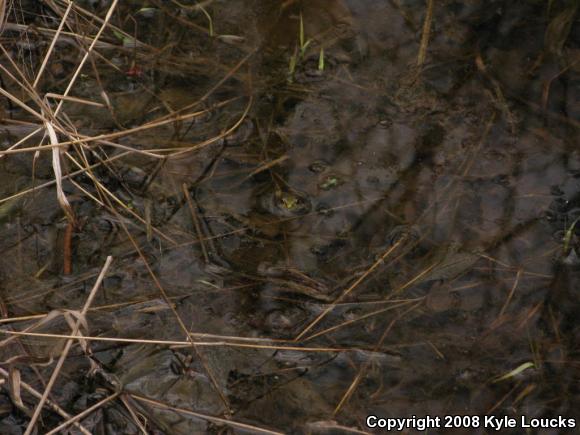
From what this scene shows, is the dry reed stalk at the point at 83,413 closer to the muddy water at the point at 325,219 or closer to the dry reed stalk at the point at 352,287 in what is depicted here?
the muddy water at the point at 325,219

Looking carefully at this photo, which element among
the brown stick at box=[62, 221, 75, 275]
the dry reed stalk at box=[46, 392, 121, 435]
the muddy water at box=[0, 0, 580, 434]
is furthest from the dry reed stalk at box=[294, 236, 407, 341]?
the brown stick at box=[62, 221, 75, 275]

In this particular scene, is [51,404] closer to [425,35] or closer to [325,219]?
[325,219]

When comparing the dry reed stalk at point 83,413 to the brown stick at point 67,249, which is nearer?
the dry reed stalk at point 83,413

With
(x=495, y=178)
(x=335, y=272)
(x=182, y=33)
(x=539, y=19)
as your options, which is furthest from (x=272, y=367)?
(x=539, y=19)

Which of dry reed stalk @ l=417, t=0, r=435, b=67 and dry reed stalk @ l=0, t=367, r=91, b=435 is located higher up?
dry reed stalk @ l=417, t=0, r=435, b=67

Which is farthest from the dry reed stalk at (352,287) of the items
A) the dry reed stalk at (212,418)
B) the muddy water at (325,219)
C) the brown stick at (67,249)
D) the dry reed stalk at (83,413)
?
the brown stick at (67,249)

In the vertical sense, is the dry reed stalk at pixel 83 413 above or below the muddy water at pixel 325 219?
below

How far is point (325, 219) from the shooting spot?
84.8 inches

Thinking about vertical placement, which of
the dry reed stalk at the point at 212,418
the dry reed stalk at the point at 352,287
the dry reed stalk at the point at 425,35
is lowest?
the dry reed stalk at the point at 212,418

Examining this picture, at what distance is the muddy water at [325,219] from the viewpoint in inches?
72.9

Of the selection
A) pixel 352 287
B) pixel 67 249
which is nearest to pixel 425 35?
pixel 352 287

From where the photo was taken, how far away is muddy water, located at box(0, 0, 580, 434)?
6.07 ft

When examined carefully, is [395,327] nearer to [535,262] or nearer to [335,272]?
[335,272]

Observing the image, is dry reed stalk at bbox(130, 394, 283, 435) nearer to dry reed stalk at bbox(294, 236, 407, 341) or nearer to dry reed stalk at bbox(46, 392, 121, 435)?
dry reed stalk at bbox(46, 392, 121, 435)
